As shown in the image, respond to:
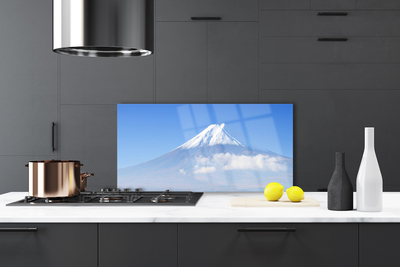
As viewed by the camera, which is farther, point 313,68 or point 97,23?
point 313,68

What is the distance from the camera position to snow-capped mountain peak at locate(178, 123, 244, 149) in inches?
137

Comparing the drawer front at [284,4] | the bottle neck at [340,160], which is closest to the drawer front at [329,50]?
the drawer front at [284,4]

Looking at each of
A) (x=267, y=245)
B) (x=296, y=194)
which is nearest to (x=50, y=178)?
(x=267, y=245)

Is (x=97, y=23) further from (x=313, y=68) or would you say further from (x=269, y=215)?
(x=313, y=68)

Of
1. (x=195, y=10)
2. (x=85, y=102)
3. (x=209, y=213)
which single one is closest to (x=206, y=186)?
(x=85, y=102)

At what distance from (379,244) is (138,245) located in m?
0.97

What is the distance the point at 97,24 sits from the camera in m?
1.82

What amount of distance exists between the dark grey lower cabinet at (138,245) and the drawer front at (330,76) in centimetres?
212

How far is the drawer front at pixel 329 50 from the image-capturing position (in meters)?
3.46

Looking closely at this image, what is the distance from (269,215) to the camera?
1.63 meters

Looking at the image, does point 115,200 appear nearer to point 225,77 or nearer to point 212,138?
point 212,138

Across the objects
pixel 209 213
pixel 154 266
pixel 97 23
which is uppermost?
pixel 97 23

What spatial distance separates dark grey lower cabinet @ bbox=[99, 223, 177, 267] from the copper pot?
1.22ft

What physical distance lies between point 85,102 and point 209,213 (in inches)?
85.5
